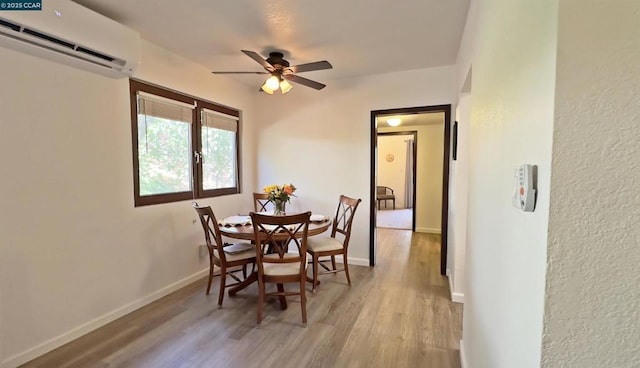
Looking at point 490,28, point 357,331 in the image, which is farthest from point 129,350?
point 490,28

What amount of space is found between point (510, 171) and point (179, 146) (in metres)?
3.14

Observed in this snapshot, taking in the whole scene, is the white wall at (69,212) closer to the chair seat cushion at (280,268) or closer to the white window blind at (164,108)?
the white window blind at (164,108)

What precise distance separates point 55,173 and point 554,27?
111 inches

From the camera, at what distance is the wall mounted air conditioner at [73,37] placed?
179 centimetres

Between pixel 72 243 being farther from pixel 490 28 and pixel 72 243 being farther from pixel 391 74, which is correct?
pixel 391 74

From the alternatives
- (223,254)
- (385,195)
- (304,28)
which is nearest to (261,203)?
(223,254)

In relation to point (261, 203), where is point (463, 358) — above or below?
below

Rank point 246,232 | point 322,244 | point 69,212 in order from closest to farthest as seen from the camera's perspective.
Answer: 1. point 69,212
2. point 246,232
3. point 322,244

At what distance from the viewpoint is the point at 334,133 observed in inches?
155

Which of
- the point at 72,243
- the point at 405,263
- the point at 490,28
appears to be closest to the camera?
the point at 490,28

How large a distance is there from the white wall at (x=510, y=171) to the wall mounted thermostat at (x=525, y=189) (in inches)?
0.8

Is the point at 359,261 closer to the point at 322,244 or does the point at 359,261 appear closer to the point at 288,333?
the point at 322,244

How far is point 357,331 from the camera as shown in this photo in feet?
7.62

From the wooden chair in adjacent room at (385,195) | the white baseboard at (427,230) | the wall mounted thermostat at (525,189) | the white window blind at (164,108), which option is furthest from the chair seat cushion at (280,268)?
the wooden chair in adjacent room at (385,195)
